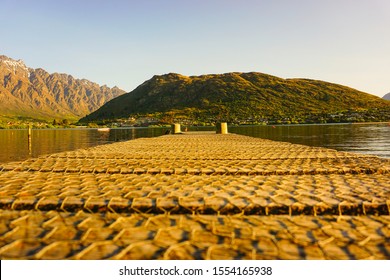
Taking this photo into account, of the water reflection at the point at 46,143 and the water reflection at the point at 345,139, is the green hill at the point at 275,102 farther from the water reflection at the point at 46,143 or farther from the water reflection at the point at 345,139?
the water reflection at the point at 46,143

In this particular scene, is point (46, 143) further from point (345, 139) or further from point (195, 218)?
point (195, 218)

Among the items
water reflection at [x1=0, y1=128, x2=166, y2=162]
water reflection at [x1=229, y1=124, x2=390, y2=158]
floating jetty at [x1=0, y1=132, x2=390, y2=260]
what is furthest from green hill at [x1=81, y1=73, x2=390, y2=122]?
floating jetty at [x1=0, y1=132, x2=390, y2=260]

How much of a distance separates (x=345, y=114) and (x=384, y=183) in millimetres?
150350

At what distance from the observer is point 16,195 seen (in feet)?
18.7

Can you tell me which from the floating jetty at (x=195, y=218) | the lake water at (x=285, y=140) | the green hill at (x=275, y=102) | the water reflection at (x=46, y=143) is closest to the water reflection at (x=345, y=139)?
the lake water at (x=285, y=140)

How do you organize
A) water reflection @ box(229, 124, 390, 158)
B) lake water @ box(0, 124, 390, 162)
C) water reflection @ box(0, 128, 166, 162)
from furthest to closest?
1. water reflection @ box(0, 128, 166, 162)
2. lake water @ box(0, 124, 390, 162)
3. water reflection @ box(229, 124, 390, 158)

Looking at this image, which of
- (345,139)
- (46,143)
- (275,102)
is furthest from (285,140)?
(275,102)

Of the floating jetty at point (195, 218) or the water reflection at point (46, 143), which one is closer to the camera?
the floating jetty at point (195, 218)

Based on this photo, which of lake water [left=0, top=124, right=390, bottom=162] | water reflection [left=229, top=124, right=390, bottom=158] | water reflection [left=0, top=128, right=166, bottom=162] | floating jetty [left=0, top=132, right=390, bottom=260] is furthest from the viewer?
water reflection [left=0, top=128, right=166, bottom=162]

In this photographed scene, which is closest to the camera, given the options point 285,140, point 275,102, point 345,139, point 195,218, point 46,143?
point 195,218

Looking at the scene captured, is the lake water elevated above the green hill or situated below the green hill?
below

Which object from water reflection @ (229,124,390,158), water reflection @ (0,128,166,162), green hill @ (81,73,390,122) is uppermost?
green hill @ (81,73,390,122)

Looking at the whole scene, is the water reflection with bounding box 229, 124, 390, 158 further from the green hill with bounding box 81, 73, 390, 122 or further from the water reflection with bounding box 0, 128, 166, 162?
the green hill with bounding box 81, 73, 390, 122
